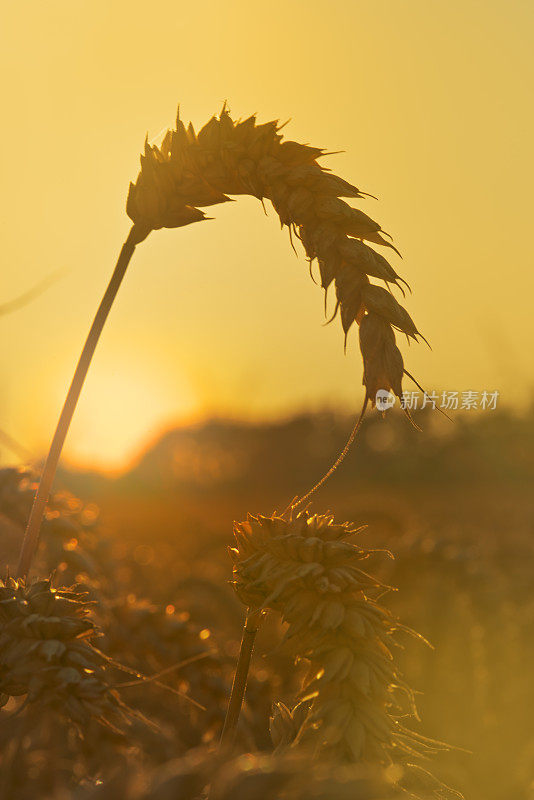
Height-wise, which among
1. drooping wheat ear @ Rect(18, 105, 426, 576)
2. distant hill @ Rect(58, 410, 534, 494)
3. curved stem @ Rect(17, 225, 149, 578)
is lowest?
curved stem @ Rect(17, 225, 149, 578)

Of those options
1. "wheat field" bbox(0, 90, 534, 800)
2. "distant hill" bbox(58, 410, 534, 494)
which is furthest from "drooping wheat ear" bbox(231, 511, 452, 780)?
"distant hill" bbox(58, 410, 534, 494)

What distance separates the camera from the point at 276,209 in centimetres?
119

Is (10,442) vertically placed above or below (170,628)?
above

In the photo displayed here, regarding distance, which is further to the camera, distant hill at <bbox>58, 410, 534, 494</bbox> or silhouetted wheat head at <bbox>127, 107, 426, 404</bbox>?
distant hill at <bbox>58, 410, 534, 494</bbox>

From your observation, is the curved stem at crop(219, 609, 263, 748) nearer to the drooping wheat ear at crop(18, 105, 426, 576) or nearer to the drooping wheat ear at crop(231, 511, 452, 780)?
the drooping wheat ear at crop(231, 511, 452, 780)

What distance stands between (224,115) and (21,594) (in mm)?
794

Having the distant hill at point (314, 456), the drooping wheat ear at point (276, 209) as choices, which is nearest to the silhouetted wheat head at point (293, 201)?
the drooping wheat ear at point (276, 209)

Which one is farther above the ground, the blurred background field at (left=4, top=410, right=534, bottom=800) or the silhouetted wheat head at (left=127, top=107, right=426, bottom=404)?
the silhouetted wheat head at (left=127, top=107, right=426, bottom=404)

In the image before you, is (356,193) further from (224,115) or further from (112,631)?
(112,631)

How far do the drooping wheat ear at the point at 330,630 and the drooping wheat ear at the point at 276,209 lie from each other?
22cm

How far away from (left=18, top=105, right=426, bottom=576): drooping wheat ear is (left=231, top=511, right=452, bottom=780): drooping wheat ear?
0.22 m

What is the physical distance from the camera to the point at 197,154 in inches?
48.6

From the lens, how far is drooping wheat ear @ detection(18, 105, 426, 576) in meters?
1.05

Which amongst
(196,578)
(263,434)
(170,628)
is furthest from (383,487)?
(170,628)
